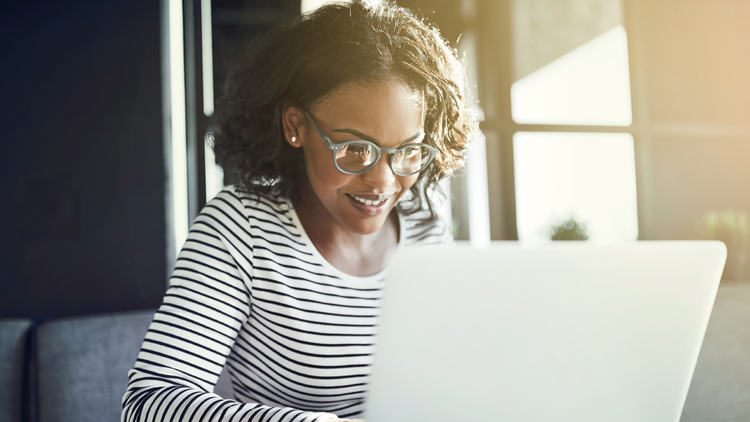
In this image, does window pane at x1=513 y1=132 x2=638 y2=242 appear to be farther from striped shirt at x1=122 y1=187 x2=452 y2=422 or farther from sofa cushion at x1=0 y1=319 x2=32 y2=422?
sofa cushion at x1=0 y1=319 x2=32 y2=422

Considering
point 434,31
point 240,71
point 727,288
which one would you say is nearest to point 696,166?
point 727,288

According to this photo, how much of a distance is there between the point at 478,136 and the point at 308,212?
49 cm

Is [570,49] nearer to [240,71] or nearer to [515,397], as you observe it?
[240,71]

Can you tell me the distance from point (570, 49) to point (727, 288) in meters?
1.71

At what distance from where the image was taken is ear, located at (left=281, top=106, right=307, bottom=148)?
2.95 feet

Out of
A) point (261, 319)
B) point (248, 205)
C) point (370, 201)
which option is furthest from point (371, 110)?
point (261, 319)

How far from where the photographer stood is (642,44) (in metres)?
2.15

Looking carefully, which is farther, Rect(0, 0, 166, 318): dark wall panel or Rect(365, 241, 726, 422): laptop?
Rect(0, 0, 166, 318): dark wall panel

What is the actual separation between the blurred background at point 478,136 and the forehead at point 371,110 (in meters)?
0.43

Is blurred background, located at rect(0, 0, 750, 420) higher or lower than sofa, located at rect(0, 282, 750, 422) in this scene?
higher

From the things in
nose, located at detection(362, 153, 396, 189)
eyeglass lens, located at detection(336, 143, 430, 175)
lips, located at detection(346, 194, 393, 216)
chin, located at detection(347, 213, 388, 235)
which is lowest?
chin, located at detection(347, 213, 388, 235)

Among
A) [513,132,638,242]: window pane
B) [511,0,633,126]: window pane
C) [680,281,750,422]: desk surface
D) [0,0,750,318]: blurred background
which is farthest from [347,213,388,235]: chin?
[511,0,633,126]: window pane

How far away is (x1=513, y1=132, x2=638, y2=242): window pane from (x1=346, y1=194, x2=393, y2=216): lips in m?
1.70

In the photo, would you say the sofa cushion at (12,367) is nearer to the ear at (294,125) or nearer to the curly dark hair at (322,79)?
the curly dark hair at (322,79)
